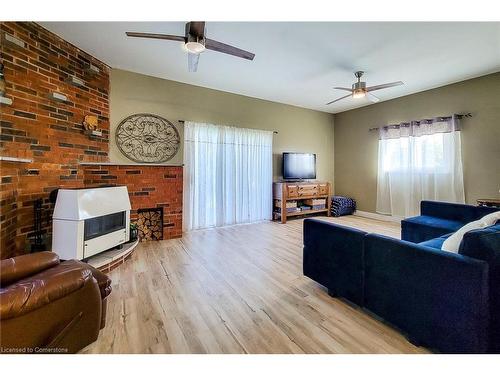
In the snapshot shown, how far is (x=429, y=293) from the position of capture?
1.28m

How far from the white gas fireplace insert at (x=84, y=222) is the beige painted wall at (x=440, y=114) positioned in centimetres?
512

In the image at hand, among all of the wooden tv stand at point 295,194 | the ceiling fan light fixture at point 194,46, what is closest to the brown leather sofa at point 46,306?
the ceiling fan light fixture at point 194,46

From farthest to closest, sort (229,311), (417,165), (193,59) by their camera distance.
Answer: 1. (417,165)
2. (193,59)
3. (229,311)

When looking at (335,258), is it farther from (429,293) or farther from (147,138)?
(147,138)

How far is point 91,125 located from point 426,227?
174 inches

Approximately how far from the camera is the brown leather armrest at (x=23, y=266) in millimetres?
1211

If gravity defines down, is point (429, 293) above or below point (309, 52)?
below

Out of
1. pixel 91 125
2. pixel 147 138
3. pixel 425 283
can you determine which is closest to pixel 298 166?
pixel 147 138

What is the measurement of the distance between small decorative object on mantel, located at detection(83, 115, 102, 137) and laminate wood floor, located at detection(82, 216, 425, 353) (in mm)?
1769

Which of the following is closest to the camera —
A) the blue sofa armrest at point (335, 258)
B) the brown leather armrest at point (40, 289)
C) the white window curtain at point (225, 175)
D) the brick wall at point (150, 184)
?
the brown leather armrest at point (40, 289)

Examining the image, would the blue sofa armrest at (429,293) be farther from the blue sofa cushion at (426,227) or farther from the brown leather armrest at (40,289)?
the brown leather armrest at (40,289)

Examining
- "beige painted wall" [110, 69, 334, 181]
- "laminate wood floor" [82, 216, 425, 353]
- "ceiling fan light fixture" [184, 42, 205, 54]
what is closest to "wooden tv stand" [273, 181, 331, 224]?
"beige painted wall" [110, 69, 334, 181]

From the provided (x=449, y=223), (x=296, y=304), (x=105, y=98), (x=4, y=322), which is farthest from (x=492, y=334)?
(x=105, y=98)

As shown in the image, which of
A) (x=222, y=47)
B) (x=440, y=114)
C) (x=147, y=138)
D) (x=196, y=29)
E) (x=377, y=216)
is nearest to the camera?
(x=196, y=29)
